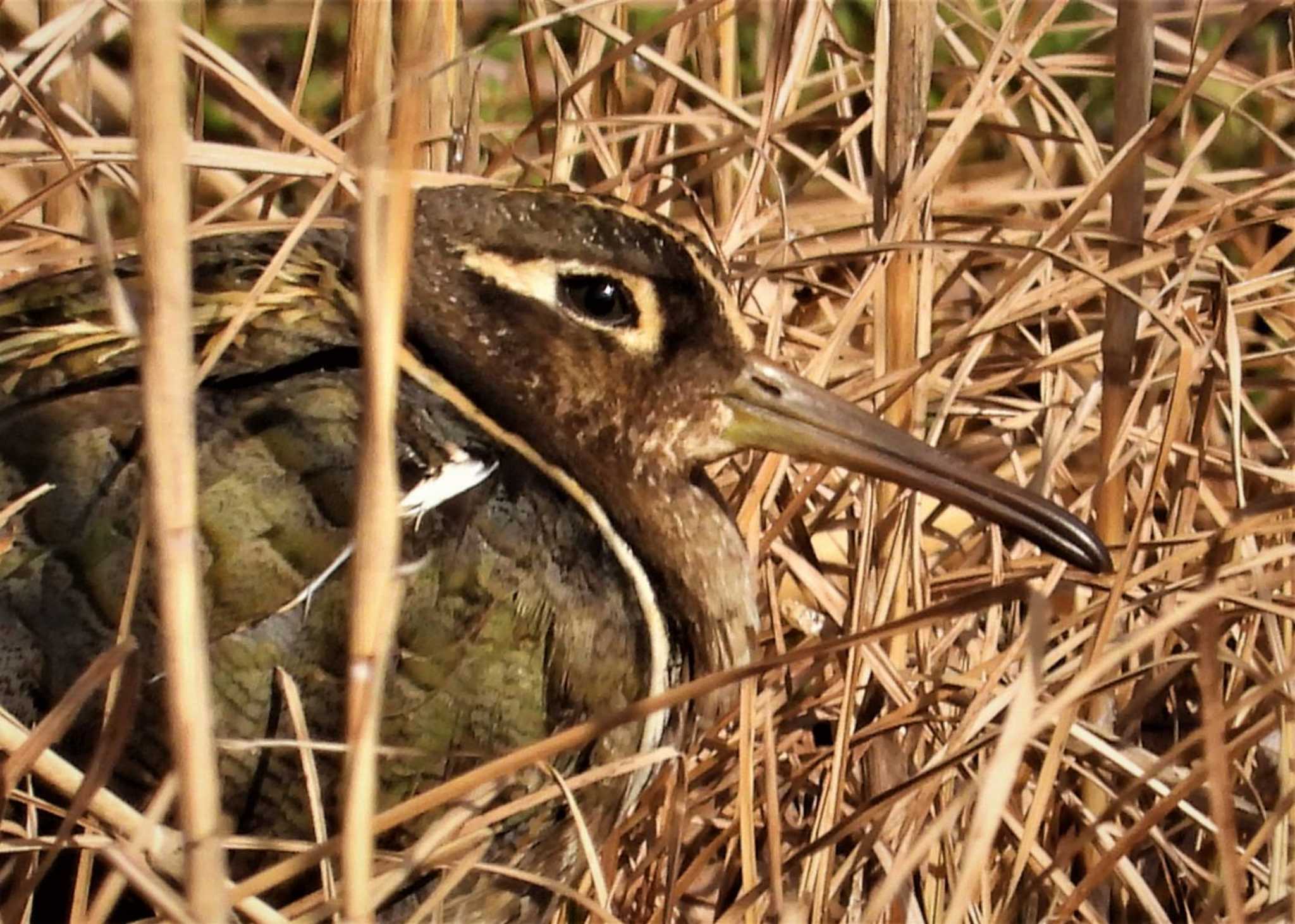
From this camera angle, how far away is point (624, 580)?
4.45 ft

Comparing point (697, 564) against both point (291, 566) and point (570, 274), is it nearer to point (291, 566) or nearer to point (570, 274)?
point (570, 274)

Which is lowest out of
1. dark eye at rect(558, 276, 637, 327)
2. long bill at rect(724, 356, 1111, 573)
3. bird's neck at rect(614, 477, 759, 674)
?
bird's neck at rect(614, 477, 759, 674)

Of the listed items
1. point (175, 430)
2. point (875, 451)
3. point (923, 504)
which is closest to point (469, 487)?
point (875, 451)

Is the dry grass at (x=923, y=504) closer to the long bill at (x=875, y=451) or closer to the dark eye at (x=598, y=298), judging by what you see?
the long bill at (x=875, y=451)

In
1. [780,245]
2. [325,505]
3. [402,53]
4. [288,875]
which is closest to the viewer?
[402,53]

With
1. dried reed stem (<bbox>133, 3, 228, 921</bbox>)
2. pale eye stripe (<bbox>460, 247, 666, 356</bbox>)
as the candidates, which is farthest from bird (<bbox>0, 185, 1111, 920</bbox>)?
dried reed stem (<bbox>133, 3, 228, 921</bbox>)

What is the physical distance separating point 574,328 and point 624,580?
0.62 feet

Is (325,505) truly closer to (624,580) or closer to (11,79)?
(624,580)

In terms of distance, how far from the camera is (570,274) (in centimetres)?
135

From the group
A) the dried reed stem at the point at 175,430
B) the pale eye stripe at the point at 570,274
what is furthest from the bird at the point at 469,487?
the dried reed stem at the point at 175,430

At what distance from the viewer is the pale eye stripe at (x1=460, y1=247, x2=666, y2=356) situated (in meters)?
1.35

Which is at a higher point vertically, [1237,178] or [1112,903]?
[1237,178]

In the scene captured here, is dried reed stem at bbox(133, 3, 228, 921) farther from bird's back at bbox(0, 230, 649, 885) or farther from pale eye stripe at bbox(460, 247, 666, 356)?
pale eye stripe at bbox(460, 247, 666, 356)

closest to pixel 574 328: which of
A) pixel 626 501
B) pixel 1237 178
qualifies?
pixel 626 501
